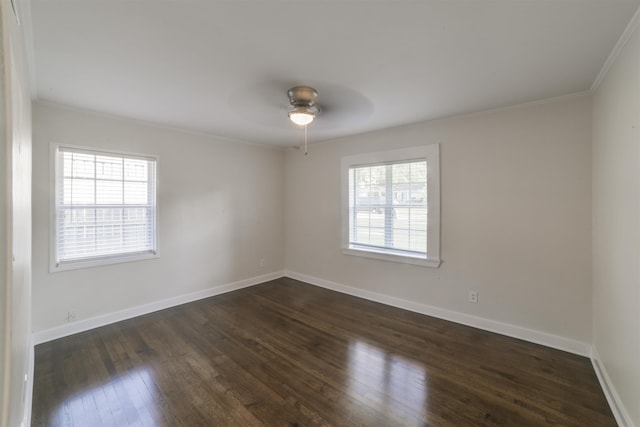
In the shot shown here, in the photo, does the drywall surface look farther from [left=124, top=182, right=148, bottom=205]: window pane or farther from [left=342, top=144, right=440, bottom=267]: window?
[left=124, top=182, right=148, bottom=205]: window pane

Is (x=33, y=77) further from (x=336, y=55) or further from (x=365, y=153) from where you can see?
(x=365, y=153)

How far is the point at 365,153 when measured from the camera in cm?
407

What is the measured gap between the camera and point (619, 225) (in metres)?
1.86

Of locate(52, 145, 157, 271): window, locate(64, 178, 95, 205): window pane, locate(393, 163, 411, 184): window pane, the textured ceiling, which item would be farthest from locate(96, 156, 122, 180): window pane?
locate(393, 163, 411, 184): window pane

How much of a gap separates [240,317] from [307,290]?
1.32m

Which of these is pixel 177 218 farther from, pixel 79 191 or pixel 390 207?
pixel 390 207

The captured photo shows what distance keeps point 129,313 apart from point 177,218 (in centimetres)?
130

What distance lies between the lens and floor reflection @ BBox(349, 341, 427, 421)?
77.4 inches

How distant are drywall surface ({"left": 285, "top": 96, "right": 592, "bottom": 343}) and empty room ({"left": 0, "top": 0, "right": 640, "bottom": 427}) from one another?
0.02 meters

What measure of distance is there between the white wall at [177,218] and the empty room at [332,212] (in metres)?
0.03

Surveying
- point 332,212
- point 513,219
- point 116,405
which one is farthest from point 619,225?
point 116,405

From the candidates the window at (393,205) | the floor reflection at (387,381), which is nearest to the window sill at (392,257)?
the window at (393,205)

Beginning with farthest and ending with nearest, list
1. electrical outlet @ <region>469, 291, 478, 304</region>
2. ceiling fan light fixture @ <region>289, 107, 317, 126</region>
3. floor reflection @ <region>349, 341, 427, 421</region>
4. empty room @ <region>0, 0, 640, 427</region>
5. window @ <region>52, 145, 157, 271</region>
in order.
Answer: electrical outlet @ <region>469, 291, 478, 304</region>, window @ <region>52, 145, 157, 271</region>, ceiling fan light fixture @ <region>289, 107, 317, 126</region>, floor reflection @ <region>349, 341, 427, 421</region>, empty room @ <region>0, 0, 640, 427</region>

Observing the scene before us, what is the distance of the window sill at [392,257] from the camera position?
11.3ft
